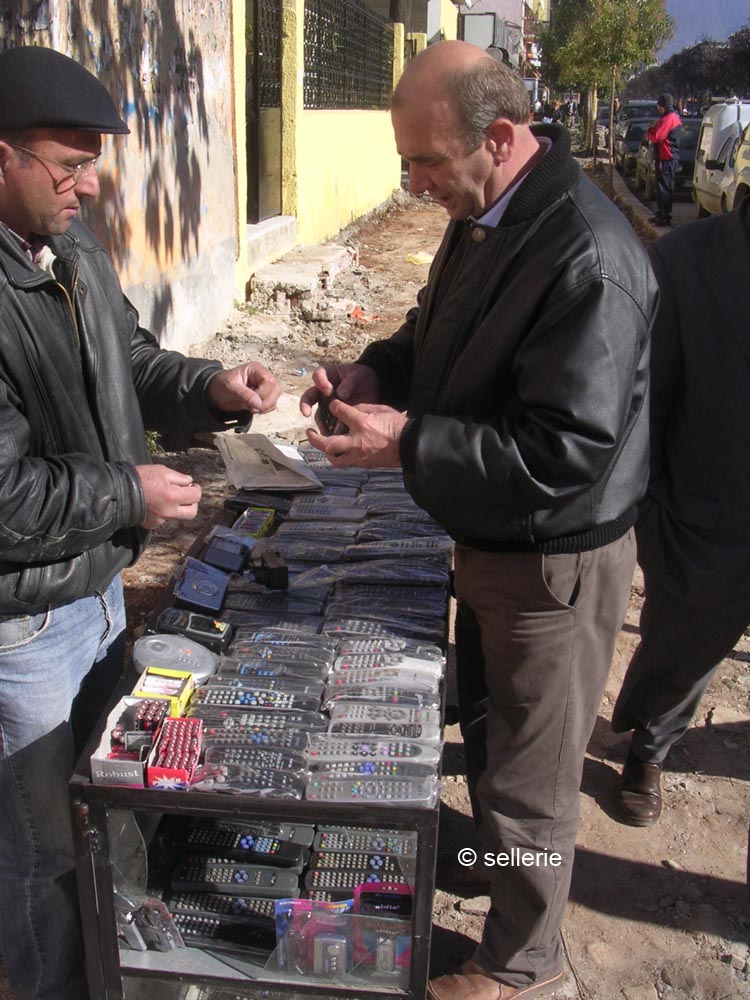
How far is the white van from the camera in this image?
13659mm

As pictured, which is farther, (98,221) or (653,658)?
(98,221)

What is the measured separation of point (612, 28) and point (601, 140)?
1716 centimetres

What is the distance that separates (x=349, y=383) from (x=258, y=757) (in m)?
1.04

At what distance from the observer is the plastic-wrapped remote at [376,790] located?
1.90 m

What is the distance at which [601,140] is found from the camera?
42031mm

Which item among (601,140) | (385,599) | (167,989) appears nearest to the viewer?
(167,989)

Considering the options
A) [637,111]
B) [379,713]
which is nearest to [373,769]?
[379,713]

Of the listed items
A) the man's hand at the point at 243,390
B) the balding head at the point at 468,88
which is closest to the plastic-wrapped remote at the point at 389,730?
the man's hand at the point at 243,390

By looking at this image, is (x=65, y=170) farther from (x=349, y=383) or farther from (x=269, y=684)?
(x=269, y=684)

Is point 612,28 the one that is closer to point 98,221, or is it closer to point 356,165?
point 356,165

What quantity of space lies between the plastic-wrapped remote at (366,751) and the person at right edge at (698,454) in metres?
1.17

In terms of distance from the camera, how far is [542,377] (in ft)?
6.19

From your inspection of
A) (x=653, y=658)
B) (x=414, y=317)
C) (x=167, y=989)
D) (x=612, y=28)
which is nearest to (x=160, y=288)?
(x=414, y=317)

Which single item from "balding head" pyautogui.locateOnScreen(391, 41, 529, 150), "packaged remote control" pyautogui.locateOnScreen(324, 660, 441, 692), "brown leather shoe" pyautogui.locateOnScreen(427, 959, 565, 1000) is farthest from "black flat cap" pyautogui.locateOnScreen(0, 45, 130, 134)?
"brown leather shoe" pyautogui.locateOnScreen(427, 959, 565, 1000)
